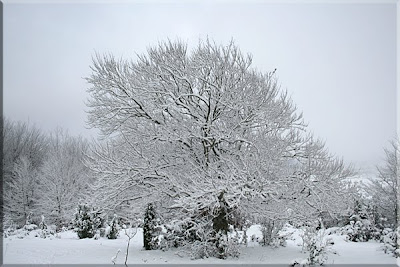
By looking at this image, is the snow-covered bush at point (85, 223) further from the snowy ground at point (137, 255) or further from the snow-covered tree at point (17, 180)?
the snow-covered tree at point (17, 180)

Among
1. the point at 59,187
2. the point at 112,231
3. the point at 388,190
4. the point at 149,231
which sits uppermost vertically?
the point at 59,187

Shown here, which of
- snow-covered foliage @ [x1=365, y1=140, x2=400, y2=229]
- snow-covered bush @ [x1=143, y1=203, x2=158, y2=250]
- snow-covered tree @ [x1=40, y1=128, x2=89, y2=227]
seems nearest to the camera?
snow-covered bush @ [x1=143, y1=203, x2=158, y2=250]

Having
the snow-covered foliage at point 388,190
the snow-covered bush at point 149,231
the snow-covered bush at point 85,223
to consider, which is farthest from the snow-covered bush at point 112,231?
the snow-covered foliage at point 388,190

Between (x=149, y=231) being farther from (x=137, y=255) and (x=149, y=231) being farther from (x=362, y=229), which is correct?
(x=362, y=229)

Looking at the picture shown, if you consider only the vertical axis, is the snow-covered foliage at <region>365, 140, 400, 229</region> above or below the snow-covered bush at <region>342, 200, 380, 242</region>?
above

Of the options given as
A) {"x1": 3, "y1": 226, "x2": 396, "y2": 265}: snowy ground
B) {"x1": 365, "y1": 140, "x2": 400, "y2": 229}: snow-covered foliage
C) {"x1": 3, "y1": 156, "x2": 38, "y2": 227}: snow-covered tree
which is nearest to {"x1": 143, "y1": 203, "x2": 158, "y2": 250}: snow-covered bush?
{"x1": 3, "y1": 226, "x2": 396, "y2": 265}: snowy ground

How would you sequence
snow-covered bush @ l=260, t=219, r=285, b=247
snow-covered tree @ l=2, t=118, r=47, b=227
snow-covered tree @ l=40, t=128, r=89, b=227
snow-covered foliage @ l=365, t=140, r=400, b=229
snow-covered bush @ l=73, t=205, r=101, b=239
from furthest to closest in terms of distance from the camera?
snow-covered tree @ l=2, t=118, r=47, b=227, snow-covered tree @ l=40, t=128, r=89, b=227, snow-covered foliage @ l=365, t=140, r=400, b=229, snow-covered bush @ l=73, t=205, r=101, b=239, snow-covered bush @ l=260, t=219, r=285, b=247

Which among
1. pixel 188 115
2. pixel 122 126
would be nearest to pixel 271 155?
pixel 188 115

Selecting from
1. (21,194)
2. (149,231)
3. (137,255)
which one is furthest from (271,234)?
(21,194)

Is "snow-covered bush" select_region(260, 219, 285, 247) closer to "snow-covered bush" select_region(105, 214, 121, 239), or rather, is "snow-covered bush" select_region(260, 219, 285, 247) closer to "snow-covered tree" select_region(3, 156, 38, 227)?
"snow-covered bush" select_region(105, 214, 121, 239)

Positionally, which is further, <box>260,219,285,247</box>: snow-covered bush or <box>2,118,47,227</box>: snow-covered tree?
<box>2,118,47,227</box>: snow-covered tree

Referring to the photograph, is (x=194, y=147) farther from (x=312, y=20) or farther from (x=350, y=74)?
(x=350, y=74)

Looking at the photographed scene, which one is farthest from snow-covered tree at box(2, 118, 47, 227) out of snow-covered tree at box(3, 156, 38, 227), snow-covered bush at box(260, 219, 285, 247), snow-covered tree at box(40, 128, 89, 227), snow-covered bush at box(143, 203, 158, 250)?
snow-covered bush at box(260, 219, 285, 247)

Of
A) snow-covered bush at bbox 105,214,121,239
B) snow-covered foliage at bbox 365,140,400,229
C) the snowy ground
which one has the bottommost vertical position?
the snowy ground
